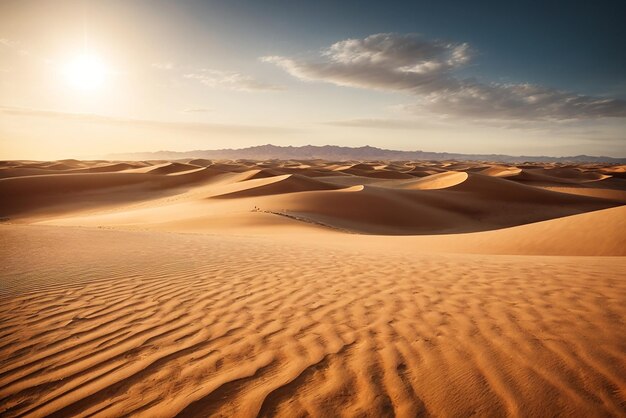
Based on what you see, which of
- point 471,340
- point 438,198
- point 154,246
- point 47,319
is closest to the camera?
point 471,340

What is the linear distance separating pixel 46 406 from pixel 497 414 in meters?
2.79

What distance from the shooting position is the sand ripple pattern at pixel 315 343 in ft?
6.99

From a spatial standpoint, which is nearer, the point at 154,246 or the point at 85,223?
the point at 154,246

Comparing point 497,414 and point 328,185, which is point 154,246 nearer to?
point 497,414

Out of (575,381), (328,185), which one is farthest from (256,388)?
(328,185)

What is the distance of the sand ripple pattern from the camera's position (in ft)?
6.99

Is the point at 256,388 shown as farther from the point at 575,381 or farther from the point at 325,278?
the point at 325,278

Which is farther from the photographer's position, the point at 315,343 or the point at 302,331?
the point at 302,331

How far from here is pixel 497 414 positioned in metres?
1.97

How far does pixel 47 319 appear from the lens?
3.48 meters

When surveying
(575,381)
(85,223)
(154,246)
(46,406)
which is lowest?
(85,223)

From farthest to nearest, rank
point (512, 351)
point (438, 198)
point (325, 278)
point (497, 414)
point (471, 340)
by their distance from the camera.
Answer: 1. point (438, 198)
2. point (325, 278)
3. point (471, 340)
4. point (512, 351)
5. point (497, 414)

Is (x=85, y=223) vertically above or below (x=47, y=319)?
below

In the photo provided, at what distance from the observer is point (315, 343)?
288 centimetres
